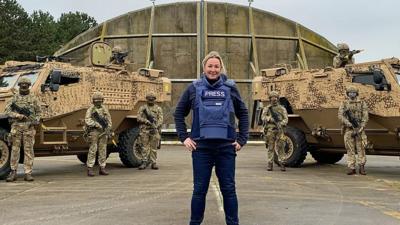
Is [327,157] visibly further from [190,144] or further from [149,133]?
[190,144]

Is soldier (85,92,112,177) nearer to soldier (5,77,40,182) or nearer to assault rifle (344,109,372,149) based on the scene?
soldier (5,77,40,182)

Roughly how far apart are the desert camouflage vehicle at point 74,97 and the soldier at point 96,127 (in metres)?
0.64

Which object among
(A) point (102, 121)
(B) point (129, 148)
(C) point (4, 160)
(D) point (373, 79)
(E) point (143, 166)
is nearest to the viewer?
(C) point (4, 160)

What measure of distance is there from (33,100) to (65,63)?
2290 mm

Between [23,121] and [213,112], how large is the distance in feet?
19.5

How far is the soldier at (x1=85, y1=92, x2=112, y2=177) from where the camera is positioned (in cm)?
1145

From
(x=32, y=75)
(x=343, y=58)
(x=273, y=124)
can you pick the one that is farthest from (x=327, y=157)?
(x=32, y=75)

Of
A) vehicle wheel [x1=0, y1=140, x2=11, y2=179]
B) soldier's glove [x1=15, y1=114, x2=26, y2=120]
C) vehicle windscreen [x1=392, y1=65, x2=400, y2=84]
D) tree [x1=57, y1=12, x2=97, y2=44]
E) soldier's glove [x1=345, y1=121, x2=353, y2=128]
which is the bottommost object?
vehicle wheel [x1=0, y1=140, x2=11, y2=179]

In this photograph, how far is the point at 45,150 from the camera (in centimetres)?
1170

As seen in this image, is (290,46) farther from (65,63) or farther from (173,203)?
(173,203)

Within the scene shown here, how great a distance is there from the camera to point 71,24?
7156cm

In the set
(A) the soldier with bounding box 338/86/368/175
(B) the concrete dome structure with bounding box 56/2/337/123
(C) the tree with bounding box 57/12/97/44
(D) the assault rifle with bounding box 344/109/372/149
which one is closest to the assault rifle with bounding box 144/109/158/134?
(A) the soldier with bounding box 338/86/368/175

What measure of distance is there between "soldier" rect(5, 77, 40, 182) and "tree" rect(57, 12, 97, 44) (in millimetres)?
55346

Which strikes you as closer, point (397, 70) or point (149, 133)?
point (397, 70)
